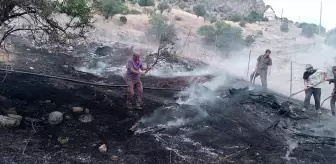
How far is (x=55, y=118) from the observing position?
702 centimetres

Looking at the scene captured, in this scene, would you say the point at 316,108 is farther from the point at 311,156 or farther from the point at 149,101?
the point at 149,101

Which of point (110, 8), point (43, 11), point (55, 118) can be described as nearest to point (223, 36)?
point (110, 8)

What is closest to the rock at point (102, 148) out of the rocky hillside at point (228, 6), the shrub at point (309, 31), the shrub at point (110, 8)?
the shrub at point (110, 8)

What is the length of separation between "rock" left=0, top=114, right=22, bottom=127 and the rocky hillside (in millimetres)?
40254

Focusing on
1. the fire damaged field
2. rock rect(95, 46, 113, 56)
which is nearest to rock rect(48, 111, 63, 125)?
the fire damaged field

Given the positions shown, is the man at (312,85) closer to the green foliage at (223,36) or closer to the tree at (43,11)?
the tree at (43,11)

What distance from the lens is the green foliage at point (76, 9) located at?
778cm

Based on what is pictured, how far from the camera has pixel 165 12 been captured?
109 ft

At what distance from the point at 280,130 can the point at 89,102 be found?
466cm

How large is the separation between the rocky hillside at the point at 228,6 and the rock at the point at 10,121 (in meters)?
40.3

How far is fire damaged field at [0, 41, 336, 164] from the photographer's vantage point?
20.3ft

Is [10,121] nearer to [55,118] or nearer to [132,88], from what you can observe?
[55,118]

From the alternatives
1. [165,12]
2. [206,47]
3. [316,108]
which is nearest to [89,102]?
[316,108]

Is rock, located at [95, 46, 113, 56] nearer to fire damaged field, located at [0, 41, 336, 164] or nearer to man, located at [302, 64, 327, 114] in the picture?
fire damaged field, located at [0, 41, 336, 164]
